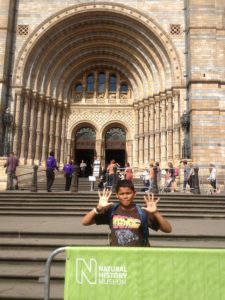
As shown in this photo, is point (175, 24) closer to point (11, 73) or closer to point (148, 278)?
point (11, 73)

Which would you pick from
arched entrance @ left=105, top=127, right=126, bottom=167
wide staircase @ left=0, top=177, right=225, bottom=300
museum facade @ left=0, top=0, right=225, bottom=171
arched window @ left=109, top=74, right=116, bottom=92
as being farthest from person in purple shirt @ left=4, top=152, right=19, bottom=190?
arched window @ left=109, top=74, right=116, bottom=92

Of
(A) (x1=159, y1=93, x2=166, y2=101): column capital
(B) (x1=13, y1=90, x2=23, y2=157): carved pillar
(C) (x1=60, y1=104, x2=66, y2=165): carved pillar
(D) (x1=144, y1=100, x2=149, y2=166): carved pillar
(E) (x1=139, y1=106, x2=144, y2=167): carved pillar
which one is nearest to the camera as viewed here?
(B) (x1=13, y1=90, x2=23, y2=157): carved pillar

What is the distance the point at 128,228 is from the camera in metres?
3.07

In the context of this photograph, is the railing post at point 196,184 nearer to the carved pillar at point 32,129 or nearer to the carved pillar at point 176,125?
the carved pillar at point 176,125

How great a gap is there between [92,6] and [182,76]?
7.81 m

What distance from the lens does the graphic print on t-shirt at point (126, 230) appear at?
3062mm

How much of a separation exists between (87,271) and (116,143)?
72.2 ft

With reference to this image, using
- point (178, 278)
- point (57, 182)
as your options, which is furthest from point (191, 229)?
point (57, 182)

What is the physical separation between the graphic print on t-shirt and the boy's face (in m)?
0.17

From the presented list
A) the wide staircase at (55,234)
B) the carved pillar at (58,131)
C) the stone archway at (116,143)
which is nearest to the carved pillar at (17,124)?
the carved pillar at (58,131)

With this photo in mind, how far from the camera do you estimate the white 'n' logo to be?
2910 millimetres

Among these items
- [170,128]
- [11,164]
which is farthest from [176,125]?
[11,164]

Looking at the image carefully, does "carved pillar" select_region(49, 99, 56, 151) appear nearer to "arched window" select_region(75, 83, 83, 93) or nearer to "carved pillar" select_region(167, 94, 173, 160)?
"arched window" select_region(75, 83, 83, 93)

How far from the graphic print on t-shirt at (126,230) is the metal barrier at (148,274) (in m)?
0.17
